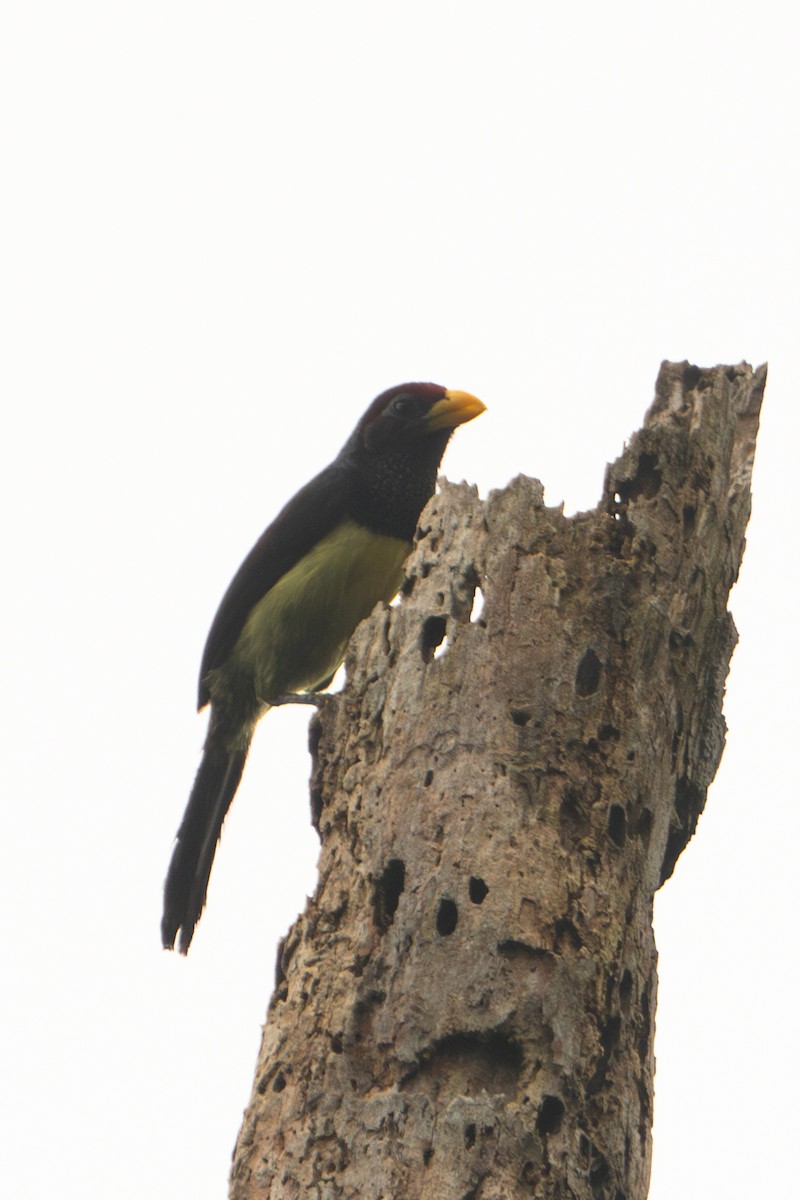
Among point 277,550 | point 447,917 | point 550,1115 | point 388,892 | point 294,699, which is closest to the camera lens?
point 550,1115

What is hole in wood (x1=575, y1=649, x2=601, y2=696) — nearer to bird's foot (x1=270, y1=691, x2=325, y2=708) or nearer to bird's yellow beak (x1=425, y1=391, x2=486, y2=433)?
bird's foot (x1=270, y1=691, x2=325, y2=708)

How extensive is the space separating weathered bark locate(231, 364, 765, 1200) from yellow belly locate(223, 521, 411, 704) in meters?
1.59

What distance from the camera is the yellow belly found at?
5.19m

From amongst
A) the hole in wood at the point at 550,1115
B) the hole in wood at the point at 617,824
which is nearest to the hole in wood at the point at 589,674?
the hole in wood at the point at 617,824

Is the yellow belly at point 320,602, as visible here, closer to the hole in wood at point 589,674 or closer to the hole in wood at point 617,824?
the hole in wood at point 589,674

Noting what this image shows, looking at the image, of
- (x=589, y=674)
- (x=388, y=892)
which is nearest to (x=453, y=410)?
(x=589, y=674)

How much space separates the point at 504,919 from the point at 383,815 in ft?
1.24

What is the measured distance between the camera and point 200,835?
516 centimetres

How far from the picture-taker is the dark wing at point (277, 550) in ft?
17.3

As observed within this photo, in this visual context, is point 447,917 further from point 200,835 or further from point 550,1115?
point 200,835

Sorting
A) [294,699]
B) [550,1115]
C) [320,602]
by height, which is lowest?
[550,1115]

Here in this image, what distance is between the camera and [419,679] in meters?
3.30

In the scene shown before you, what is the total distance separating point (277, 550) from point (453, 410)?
2.62ft

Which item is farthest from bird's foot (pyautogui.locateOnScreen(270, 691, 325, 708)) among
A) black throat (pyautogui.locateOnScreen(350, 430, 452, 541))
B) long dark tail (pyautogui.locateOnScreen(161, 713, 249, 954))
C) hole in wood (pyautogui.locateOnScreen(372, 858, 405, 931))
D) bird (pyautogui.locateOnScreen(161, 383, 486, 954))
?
hole in wood (pyautogui.locateOnScreen(372, 858, 405, 931))
